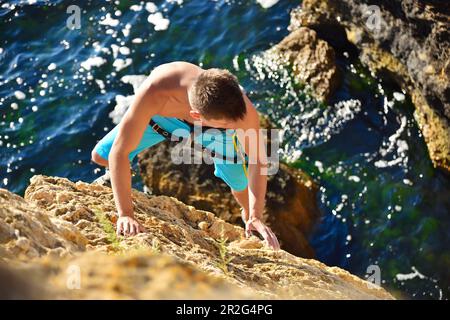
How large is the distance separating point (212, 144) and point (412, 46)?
4.12 metres

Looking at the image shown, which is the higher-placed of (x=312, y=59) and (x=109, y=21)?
(x=312, y=59)

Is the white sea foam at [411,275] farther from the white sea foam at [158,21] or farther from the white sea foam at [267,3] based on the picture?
the white sea foam at [158,21]

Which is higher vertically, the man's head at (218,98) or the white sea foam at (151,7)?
the man's head at (218,98)

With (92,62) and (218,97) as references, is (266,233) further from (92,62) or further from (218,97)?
(92,62)

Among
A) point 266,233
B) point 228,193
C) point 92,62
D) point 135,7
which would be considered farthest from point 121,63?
point 266,233

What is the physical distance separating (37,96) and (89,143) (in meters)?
1.46

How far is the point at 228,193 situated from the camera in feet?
24.6

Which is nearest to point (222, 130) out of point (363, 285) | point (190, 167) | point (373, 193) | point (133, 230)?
point (133, 230)

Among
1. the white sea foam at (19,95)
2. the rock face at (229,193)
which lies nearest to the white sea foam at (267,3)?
the rock face at (229,193)

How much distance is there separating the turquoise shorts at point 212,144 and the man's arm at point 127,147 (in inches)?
17.2

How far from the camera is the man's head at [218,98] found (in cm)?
426

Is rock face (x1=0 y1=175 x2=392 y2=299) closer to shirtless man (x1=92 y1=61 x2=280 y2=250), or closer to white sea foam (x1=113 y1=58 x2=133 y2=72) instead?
shirtless man (x1=92 y1=61 x2=280 y2=250)

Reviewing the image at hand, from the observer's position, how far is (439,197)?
7.89m

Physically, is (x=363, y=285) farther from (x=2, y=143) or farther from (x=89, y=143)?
(x=2, y=143)
